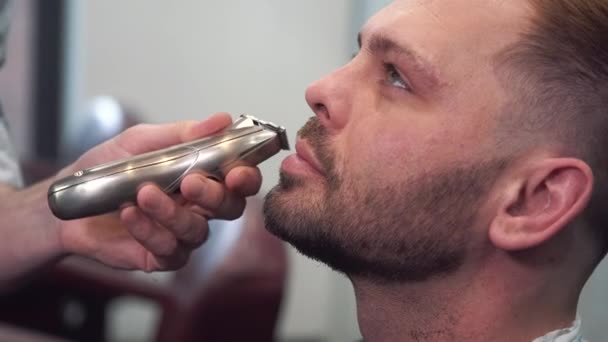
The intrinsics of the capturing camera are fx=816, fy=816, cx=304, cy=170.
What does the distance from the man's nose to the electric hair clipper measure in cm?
7

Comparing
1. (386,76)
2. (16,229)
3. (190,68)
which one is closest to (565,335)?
(386,76)

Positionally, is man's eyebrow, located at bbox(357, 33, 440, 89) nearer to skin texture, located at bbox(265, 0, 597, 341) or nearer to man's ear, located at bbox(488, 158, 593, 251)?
skin texture, located at bbox(265, 0, 597, 341)

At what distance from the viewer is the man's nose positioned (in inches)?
38.3

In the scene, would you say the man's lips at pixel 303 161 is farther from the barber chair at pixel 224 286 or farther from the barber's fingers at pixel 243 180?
the barber chair at pixel 224 286

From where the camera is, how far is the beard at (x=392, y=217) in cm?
94

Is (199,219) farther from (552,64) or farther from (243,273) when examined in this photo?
(243,273)

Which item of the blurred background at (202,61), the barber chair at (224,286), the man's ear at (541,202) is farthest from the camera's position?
the blurred background at (202,61)

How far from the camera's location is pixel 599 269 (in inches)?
54.3

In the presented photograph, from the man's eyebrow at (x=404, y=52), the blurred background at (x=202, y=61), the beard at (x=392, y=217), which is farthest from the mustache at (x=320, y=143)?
the blurred background at (x=202, y=61)

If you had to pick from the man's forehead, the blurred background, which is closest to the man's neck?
the man's forehead

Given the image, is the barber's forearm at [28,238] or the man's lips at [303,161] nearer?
the man's lips at [303,161]

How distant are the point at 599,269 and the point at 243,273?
0.81 metres

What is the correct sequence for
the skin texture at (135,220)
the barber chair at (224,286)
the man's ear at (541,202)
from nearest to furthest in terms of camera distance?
1. the man's ear at (541,202)
2. the skin texture at (135,220)
3. the barber chair at (224,286)

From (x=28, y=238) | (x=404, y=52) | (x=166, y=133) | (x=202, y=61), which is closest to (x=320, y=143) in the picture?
(x=404, y=52)
